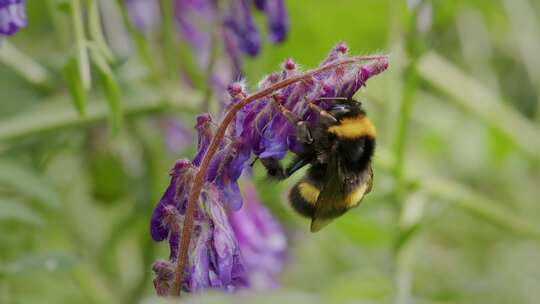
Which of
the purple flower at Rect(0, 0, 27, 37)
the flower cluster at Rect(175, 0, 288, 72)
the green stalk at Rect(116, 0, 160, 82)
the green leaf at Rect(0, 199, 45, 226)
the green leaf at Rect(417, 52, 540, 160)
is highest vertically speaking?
the green leaf at Rect(417, 52, 540, 160)

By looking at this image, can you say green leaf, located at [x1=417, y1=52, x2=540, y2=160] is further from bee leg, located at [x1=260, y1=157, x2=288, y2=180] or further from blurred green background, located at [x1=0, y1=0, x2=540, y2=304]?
bee leg, located at [x1=260, y1=157, x2=288, y2=180]

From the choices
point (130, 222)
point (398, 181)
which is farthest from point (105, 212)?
point (398, 181)

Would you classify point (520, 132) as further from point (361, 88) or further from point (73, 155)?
point (361, 88)

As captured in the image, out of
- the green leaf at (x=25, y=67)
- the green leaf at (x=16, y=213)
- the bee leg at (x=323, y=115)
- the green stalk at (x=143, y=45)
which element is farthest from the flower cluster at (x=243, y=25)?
the bee leg at (x=323, y=115)

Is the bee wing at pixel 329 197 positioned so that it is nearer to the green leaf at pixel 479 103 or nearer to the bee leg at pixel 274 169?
the bee leg at pixel 274 169

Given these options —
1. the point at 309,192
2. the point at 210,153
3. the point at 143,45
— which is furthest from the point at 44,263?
Answer: the point at 143,45

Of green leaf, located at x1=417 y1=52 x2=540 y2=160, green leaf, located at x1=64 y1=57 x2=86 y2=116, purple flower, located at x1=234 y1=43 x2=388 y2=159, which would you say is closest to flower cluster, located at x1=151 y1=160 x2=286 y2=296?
purple flower, located at x1=234 y1=43 x2=388 y2=159

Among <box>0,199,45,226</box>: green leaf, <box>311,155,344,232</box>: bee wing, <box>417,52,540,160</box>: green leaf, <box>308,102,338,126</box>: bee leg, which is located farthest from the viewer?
<box>417,52,540,160</box>: green leaf

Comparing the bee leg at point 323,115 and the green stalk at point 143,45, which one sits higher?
the green stalk at point 143,45
